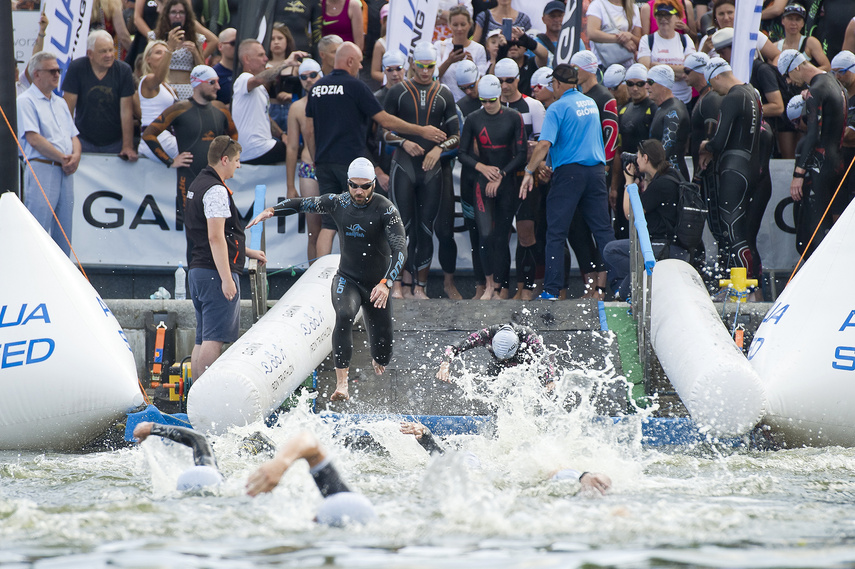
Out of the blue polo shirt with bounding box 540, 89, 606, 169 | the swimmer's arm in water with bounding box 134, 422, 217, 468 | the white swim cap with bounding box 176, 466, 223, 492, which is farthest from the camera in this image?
the blue polo shirt with bounding box 540, 89, 606, 169

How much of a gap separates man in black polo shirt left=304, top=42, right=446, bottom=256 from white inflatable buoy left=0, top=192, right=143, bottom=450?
2917mm

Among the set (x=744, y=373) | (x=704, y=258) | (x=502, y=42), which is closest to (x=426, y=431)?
(x=744, y=373)

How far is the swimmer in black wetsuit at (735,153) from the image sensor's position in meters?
10.4

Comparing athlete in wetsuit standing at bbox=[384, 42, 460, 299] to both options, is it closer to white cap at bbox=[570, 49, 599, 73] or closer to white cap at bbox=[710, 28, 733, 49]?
white cap at bbox=[570, 49, 599, 73]

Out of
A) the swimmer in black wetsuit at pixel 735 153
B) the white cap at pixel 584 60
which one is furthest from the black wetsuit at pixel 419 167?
the swimmer in black wetsuit at pixel 735 153

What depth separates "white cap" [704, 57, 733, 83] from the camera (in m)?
10.5

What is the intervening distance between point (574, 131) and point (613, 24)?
2.68 meters

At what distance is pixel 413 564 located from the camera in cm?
504

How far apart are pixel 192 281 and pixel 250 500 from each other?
310 cm

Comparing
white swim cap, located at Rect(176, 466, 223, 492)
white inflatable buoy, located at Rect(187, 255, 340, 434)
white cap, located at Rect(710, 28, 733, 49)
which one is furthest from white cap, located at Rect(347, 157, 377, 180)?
white cap, located at Rect(710, 28, 733, 49)

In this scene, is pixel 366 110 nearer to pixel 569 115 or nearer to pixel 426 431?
pixel 569 115

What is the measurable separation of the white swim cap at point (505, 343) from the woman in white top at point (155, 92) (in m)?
4.59

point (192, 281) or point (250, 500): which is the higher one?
point (192, 281)

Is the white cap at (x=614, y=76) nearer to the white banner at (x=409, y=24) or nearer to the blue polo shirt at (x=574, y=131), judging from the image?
the blue polo shirt at (x=574, y=131)
